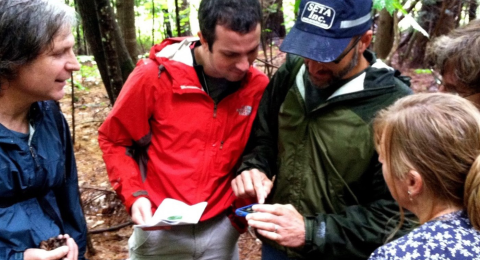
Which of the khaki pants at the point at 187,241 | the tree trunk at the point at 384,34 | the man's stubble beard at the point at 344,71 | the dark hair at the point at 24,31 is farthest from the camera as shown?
the tree trunk at the point at 384,34

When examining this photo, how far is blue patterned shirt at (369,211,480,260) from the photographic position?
1306mm

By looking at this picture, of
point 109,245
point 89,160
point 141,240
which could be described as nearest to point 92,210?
point 109,245

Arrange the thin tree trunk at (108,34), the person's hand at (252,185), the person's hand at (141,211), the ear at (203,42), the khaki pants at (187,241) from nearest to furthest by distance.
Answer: the person's hand at (252,185), the person's hand at (141,211), the ear at (203,42), the khaki pants at (187,241), the thin tree trunk at (108,34)

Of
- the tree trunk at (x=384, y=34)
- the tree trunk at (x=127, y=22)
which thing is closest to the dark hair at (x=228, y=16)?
the tree trunk at (x=127, y=22)

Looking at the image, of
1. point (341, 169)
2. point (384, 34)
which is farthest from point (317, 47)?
point (384, 34)

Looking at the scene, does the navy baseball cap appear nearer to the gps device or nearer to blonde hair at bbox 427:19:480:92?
blonde hair at bbox 427:19:480:92

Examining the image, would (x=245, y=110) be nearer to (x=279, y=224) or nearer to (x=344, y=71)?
(x=344, y=71)

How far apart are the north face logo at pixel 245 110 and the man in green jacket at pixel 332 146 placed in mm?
340

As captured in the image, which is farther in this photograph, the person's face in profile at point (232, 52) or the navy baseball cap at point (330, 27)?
the person's face in profile at point (232, 52)

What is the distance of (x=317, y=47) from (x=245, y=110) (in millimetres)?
660

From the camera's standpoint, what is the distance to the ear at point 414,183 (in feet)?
4.81

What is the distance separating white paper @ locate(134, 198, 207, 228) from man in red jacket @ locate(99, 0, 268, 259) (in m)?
0.08

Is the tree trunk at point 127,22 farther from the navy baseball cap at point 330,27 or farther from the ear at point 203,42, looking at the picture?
the navy baseball cap at point 330,27

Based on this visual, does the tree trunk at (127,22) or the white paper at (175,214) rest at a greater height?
the tree trunk at (127,22)
